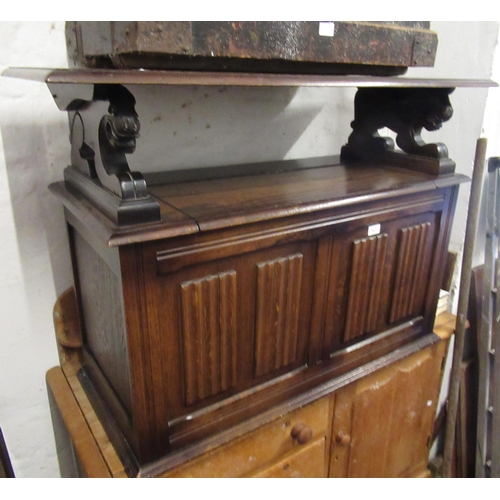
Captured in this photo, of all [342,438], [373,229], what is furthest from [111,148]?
[342,438]

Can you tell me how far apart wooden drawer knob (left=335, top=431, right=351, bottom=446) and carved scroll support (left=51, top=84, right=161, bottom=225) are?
2.89ft

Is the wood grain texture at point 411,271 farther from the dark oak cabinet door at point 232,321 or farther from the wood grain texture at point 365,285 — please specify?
the dark oak cabinet door at point 232,321

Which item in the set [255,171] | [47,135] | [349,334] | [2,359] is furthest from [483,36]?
[2,359]

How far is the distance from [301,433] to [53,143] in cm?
96

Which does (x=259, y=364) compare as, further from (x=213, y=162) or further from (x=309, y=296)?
(x=213, y=162)

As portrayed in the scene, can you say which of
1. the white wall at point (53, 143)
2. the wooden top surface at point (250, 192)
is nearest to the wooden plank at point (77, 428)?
the white wall at point (53, 143)

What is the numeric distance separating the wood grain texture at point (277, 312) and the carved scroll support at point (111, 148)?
0.99 ft

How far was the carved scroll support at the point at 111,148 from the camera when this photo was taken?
2.38ft

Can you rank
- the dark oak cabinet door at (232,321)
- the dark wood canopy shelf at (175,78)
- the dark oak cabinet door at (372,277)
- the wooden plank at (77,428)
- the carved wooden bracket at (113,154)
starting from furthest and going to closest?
the dark oak cabinet door at (372,277) < the wooden plank at (77,428) < the dark oak cabinet door at (232,321) < the carved wooden bracket at (113,154) < the dark wood canopy shelf at (175,78)

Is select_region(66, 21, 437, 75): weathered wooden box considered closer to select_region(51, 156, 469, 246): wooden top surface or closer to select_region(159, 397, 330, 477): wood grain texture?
select_region(51, 156, 469, 246): wooden top surface

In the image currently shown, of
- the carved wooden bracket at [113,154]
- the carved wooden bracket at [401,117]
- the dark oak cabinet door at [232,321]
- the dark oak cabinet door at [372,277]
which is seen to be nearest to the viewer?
the carved wooden bracket at [113,154]

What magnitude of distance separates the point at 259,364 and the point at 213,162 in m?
0.62

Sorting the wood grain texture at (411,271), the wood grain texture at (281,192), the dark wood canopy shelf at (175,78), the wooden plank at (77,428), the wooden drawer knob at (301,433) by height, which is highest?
the dark wood canopy shelf at (175,78)

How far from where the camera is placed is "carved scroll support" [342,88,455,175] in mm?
1212
